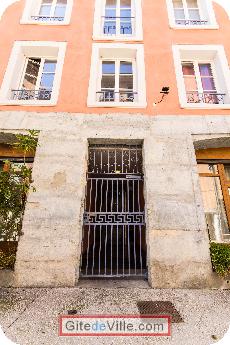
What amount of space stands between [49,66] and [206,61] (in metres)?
5.24

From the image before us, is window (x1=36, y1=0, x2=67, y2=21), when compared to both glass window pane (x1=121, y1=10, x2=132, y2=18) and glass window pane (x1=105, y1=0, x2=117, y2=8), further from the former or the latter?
glass window pane (x1=121, y1=10, x2=132, y2=18)

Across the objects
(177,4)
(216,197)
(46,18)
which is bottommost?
(216,197)

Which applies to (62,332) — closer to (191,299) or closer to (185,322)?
(185,322)

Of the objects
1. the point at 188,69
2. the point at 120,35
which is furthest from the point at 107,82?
the point at 188,69

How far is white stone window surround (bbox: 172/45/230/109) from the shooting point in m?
7.21

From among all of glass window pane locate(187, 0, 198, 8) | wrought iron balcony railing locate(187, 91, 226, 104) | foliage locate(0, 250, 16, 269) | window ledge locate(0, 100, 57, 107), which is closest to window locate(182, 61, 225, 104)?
wrought iron balcony railing locate(187, 91, 226, 104)

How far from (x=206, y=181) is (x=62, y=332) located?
5.32 metres

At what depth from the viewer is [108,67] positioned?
28.2 ft

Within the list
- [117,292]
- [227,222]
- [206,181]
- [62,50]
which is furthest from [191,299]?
[62,50]

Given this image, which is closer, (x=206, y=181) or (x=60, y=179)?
(x=60, y=179)

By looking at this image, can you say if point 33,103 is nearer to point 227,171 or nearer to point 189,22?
point 227,171

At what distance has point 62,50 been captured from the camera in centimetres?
816

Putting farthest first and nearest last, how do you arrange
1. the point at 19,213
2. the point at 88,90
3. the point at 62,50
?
the point at 62,50 → the point at 88,90 → the point at 19,213

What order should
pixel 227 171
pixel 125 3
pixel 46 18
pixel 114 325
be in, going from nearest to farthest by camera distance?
1. pixel 114 325
2. pixel 227 171
3. pixel 46 18
4. pixel 125 3
